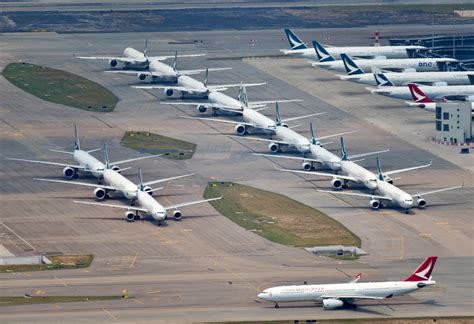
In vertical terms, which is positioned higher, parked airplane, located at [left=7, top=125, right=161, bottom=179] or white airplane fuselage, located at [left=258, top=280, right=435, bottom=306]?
white airplane fuselage, located at [left=258, top=280, right=435, bottom=306]

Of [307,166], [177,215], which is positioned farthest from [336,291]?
[307,166]

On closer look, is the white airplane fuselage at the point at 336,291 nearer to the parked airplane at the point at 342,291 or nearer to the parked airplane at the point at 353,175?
the parked airplane at the point at 342,291

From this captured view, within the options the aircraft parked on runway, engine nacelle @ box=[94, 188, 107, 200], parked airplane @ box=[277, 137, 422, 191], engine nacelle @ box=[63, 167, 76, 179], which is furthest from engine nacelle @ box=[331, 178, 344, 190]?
engine nacelle @ box=[63, 167, 76, 179]

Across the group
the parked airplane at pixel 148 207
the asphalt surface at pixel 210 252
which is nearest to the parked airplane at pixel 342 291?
the asphalt surface at pixel 210 252

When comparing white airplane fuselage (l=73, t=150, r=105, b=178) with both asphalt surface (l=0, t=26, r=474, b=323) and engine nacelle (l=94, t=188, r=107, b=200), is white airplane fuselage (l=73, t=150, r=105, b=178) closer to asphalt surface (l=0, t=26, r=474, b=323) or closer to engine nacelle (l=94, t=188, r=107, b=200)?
asphalt surface (l=0, t=26, r=474, b=323)

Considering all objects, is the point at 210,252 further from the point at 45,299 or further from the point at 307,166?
the point at 307,166

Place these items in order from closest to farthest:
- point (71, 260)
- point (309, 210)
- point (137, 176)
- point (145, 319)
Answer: point (145, 319) < point (71, 260) < point (309, 210) < point (137, 176)

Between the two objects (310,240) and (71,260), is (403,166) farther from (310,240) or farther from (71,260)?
(71,260)

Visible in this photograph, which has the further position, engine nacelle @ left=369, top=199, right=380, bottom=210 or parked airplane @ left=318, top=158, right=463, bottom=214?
engine nacelle @ left=369, top=199, right=380, bottom=210

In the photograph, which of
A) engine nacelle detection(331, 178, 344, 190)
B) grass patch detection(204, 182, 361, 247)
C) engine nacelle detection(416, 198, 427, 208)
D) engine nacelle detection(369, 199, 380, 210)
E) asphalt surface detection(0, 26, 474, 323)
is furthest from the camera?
engine nacelle detection(331, 178, 344, 190)

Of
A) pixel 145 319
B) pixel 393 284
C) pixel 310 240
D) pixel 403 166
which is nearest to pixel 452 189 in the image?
pixel 403 166
